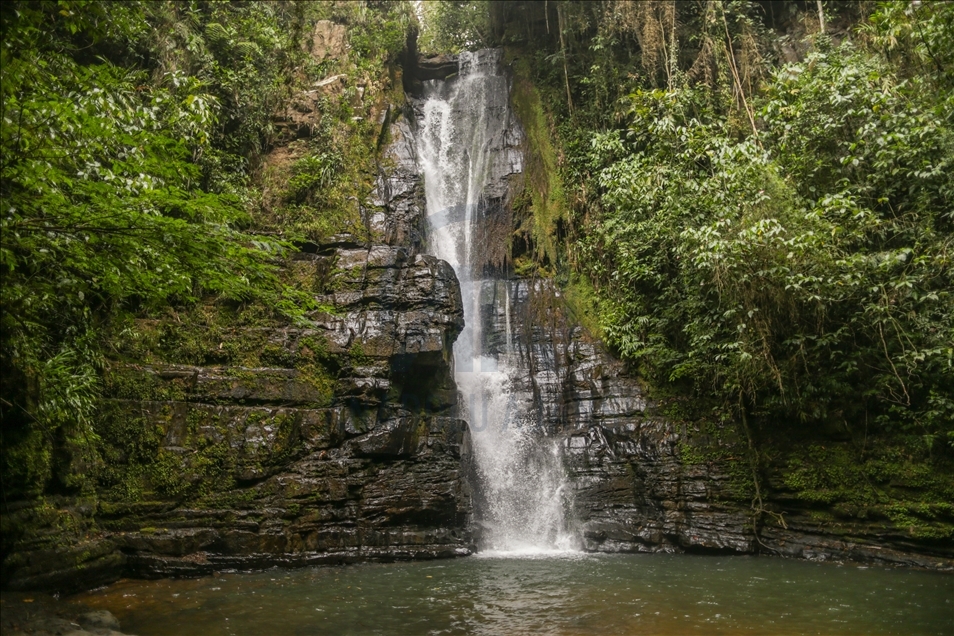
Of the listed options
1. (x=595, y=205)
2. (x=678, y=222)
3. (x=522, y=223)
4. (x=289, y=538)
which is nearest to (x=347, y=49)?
(x=522, y=223)

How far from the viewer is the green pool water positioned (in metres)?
6.77

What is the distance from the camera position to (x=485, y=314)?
16141 millimetres

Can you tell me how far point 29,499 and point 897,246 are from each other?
1419 centimetres

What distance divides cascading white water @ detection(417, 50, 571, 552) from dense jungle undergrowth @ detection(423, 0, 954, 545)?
2772 mm

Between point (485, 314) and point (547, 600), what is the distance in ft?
29.6

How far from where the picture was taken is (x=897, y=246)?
11.3 meters

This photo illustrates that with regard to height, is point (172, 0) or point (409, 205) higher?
point (172, 0)

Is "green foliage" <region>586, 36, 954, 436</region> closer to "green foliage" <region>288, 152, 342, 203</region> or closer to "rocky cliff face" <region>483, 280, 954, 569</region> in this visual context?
"rocky cliff face" <region>483, 280, 954, 569</region>

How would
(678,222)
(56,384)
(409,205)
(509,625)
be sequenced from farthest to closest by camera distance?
(409,205) → (678,222) → (56,384) → (509,625)

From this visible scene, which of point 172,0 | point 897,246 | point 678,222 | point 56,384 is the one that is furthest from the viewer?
point 172,0

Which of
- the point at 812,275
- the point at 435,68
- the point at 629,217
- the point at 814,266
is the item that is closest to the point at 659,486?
the point at 812,275

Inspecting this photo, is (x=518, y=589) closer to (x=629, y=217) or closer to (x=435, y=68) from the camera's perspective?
(x=629, y=217)

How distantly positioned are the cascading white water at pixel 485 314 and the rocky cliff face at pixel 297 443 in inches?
44.2

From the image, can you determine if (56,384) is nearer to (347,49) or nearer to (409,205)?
(409,205)
